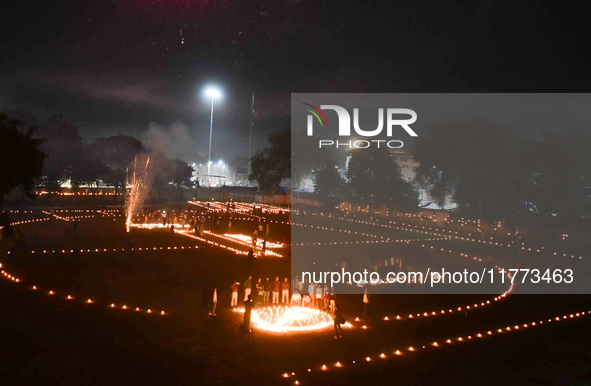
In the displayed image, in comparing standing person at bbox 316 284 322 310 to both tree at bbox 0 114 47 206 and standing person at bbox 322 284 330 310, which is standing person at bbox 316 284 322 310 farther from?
tree at bbox 0 114 47 206

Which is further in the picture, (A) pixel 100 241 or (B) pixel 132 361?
(A) pixel 100 241

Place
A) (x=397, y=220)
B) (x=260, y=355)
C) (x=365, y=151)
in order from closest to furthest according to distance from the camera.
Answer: (x=260, y=355)
(x=397, y=220)
(x=365, y=151)

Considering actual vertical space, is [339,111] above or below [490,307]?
above

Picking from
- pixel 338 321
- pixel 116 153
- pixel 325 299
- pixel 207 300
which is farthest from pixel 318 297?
pixel 116 153

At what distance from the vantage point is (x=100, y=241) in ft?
90.2

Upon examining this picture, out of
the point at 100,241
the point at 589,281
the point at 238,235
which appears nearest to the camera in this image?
the point at 589,281

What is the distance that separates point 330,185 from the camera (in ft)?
178

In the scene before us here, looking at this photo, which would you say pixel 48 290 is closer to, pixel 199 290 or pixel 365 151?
pixel 199 290

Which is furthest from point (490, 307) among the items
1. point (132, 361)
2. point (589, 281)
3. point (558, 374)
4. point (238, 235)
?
point (238, 235)

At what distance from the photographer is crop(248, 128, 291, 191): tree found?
63.2 meters

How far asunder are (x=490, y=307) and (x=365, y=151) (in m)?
32.6

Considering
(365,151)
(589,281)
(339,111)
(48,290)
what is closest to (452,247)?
(589,281)

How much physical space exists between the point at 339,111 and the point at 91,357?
24.5 meters

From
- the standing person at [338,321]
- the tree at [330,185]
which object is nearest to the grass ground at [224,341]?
the standing person at [338,321]
